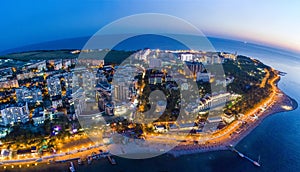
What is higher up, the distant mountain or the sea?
the distant mountain

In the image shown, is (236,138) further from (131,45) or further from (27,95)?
(131,45)

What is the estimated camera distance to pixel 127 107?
667cm

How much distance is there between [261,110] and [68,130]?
679 cm

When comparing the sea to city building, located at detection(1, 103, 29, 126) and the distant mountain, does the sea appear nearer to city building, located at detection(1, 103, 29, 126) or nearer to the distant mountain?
→ city building, located at detection(1, 103, 29, 126)

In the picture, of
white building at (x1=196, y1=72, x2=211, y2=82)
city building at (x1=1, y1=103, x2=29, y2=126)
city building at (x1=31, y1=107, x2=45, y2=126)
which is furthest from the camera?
white building at (x1=196, y1=72, x2=211, y2=82)

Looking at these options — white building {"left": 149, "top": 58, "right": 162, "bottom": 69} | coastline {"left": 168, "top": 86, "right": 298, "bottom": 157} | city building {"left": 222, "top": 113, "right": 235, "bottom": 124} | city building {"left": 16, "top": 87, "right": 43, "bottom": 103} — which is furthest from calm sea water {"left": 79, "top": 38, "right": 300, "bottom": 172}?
white building {"left": 149, "top": 58, "right": 162, "bottom": 69}

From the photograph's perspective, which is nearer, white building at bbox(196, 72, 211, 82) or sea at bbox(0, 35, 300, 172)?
sea at bbox(0, 35, 300, 172)

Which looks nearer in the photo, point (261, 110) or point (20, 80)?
point (261, 110)

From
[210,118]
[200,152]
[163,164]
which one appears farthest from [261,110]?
[163,164]

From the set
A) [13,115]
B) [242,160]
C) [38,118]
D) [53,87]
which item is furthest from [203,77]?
[13,115]

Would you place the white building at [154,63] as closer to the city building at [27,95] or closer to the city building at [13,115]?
the city building at [27,95]

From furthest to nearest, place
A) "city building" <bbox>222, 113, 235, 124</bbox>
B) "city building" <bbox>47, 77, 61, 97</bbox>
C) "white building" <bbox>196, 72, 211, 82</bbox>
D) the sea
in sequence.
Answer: "white building" <bbox>196, 72, 211, 82</bbox> < "city building" <bbox>47, 77, 61, 97</bbox> < "city building" <bbox>222, 113, 235, 124</bbox> < the sea

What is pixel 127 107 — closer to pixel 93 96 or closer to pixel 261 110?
pixel 93 96

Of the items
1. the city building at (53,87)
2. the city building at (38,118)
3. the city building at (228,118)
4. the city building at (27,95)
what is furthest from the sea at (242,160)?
the city building at (53,87)
